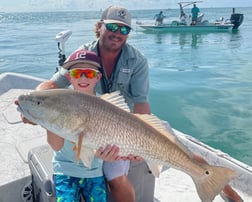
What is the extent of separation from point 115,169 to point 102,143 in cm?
63

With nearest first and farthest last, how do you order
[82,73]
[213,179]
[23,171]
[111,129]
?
[111,129]
[213,179]
[82,73]
[23,171]

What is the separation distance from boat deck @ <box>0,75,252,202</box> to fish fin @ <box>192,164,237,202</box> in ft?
4.37

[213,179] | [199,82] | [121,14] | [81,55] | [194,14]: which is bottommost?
[199,82]

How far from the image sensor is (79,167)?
7.86 ft

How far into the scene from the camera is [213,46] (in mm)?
21156

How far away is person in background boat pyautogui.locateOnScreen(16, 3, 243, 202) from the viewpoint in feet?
9.53

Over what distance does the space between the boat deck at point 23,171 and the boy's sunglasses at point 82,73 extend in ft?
4.23

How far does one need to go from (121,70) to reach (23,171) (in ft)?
4.80

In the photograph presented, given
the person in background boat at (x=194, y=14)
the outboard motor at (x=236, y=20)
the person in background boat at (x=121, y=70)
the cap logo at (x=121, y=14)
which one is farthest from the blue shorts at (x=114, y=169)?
the outboard motor at (x=236, y=20)

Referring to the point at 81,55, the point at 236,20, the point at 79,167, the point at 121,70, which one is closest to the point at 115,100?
the point at 81,55

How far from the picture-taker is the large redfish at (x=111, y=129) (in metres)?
1.88

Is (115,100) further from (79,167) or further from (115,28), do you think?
(115,28)

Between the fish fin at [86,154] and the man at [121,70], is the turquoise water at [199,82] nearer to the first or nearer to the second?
the man at [121,70]

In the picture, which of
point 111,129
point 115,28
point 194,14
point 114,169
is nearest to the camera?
point 111,129
